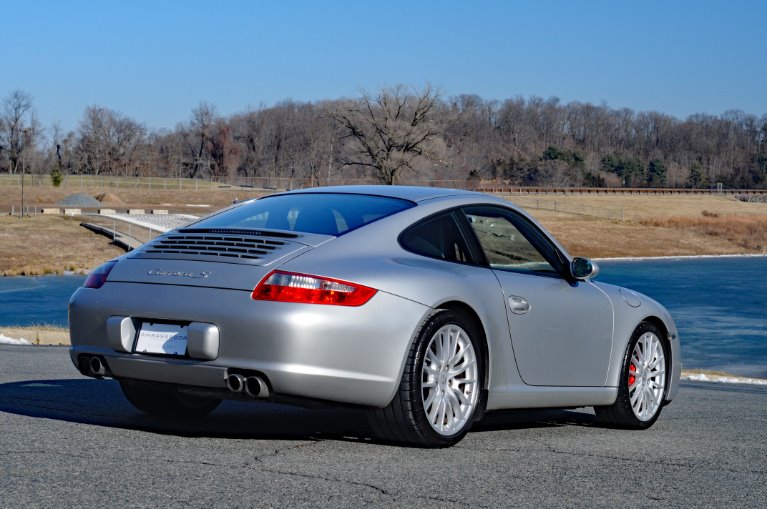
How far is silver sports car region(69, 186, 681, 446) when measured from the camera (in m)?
5.38

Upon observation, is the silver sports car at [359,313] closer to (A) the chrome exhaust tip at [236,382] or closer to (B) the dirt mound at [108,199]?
(A) the chrome exhaust tip at [236,382]

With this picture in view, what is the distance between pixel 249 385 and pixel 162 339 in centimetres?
57

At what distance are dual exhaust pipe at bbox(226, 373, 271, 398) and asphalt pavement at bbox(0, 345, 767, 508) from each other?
291 mm

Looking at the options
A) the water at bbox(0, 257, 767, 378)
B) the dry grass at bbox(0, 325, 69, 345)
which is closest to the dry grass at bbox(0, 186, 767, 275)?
the water at bbox(0, 257, 767, 378)

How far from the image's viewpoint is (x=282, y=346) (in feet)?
17.3

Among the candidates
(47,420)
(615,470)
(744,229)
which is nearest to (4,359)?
(47,420)

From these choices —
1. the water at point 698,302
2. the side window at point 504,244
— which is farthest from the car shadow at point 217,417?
the water at point 698,302

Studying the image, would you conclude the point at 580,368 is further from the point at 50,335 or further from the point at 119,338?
the point at 50,335

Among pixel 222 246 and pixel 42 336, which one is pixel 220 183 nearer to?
pixel 42 336

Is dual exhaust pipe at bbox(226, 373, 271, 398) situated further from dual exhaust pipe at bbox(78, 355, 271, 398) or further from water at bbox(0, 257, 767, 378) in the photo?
water at bbox(0, 257, 767, 378)

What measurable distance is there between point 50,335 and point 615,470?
11.4m

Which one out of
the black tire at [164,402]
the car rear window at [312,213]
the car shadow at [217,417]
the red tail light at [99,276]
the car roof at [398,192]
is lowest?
the car shadow at [217,417]

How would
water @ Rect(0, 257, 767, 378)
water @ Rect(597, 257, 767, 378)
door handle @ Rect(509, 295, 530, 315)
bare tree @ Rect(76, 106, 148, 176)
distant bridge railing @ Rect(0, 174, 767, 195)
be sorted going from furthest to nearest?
bare tree @ Rect(76, 106, 148, 176) → distant bridge railing @ Rect(0, 174, 767, 195) → water @ Rect(0, 257, 767, 378) → water @ Rect(597, 257, 767, 378) → door handle @ Rect(509, 295, 530, 315)

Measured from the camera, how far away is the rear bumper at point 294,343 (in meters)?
5.30
